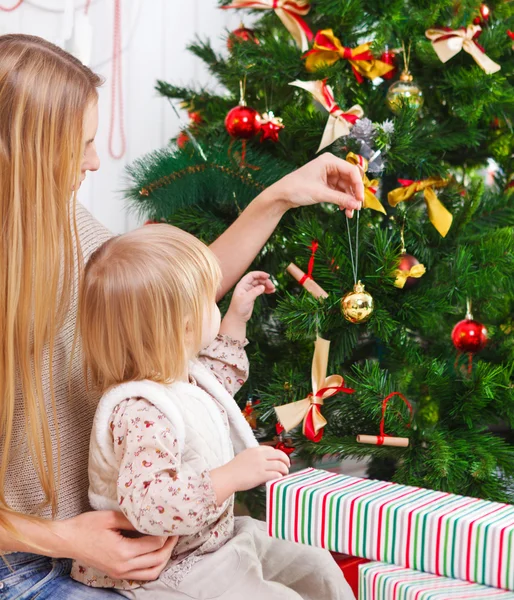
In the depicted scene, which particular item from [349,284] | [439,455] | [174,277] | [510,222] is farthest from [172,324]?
[510,222]

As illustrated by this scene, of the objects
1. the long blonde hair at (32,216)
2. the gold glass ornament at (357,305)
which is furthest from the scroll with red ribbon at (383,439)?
the long blonde hair at (32,216)

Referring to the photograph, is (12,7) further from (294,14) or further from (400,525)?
(400,525)

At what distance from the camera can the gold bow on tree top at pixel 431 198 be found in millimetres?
1279

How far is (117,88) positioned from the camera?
2.05m

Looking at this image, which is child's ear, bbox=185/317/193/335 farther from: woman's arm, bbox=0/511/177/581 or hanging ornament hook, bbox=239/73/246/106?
hanging ornament hook, bbox=239/73/246/106

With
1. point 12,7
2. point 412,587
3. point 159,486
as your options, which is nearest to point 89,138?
point 159,486

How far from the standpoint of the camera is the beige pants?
1019 mm

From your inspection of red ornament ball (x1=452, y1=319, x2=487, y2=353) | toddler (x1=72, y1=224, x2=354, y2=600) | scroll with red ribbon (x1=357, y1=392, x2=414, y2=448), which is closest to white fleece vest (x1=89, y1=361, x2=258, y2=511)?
toddler (x1=72, y1=224, x2=354, y2=600)

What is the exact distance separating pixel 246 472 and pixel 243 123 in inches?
25.6

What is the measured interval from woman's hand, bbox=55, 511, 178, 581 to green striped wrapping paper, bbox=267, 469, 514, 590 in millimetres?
175

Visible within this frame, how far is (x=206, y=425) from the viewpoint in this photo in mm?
1099

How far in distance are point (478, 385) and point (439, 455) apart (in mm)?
142

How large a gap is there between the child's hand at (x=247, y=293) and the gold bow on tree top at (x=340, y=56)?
38 cm

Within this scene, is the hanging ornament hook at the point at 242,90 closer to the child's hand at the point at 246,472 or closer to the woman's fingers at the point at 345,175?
the woman's fingers at the point at 345,175
